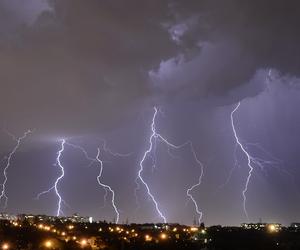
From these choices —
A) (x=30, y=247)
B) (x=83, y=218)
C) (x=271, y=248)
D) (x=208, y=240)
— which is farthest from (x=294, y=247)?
(x=83, y=218)

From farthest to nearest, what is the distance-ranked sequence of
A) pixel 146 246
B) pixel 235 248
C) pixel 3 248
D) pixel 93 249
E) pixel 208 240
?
pixel 208 240
pixel 235 248
pixel 146 246
pixel 93 249
pixel 3 248

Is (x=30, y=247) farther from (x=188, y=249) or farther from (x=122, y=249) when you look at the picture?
(x=188, y=249)

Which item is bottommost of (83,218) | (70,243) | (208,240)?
(70,243)

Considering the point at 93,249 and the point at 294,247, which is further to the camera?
the point at 294,247

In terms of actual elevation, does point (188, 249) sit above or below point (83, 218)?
below

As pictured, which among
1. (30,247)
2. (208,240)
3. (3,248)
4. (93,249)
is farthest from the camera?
(208,240)

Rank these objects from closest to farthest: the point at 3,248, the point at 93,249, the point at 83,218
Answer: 1. the point at 3,248
2. the point at 93,249
3. the point at 83,218

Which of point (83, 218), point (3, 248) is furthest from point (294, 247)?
point (83, 218)

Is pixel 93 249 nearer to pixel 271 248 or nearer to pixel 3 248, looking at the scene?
pixel 3 248

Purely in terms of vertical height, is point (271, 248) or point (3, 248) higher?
point (271, 248)
